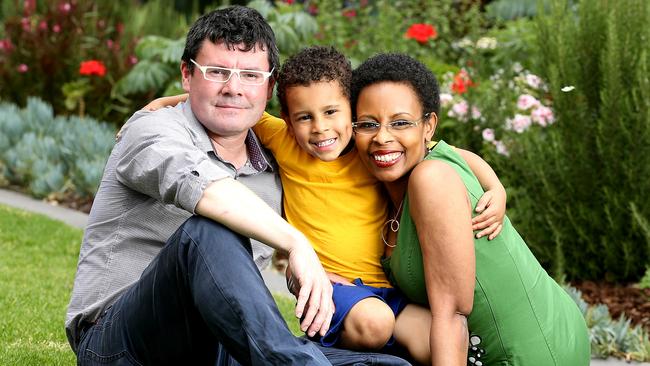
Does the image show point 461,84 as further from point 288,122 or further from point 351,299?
point 351,299

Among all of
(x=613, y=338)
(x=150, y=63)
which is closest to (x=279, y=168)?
(x=613, y=338)

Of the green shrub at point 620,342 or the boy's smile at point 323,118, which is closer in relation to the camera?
the boy's smile at point 323,118

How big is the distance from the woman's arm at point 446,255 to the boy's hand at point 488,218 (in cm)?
8

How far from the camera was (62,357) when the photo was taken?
379cm

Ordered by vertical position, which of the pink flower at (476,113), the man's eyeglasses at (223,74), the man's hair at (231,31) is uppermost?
the man's hair at (231,31)

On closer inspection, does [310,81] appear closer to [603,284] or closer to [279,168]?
[279,168]

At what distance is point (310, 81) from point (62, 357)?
1600 millimetres

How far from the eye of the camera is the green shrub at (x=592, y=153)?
203 inches

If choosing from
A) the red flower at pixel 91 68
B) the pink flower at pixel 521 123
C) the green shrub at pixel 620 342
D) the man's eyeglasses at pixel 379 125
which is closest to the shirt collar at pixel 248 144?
the man's eyeglasses at pixel 379 125

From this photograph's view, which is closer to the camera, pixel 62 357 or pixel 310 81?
pixel 310 81

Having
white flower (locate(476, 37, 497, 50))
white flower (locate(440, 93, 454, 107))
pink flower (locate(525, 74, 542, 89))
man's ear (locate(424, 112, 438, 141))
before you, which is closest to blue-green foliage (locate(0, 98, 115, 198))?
white flower (locate(440, 93, 454, 107))

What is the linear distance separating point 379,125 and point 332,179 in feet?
0.85

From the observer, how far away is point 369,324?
2.68 metres

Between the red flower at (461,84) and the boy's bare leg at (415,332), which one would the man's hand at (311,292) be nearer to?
the boy's bare leg at (415,332)
